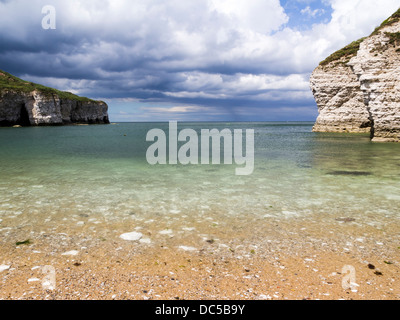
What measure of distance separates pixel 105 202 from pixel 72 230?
239cm

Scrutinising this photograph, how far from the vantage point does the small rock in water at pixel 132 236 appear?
567 cm

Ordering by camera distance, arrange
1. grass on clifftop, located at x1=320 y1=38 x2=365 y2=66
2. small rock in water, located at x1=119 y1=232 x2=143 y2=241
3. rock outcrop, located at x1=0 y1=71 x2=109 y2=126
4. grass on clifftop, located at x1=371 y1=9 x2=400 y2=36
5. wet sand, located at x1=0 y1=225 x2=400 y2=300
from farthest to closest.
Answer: rock outcrop, located at x1=0 y1=71 x2=109 y2=126 → grass on clifftop, located at x1=320 y1=38 x2=365 y2=66 → grass on clifftop, located at x1=371 y1=9 x2=400 y2=36 → small rock in water, located at x1=119 y1=232 x2=143 y2=241 → wet sand, located at x1=0 y1=225 x2=400 y2=300

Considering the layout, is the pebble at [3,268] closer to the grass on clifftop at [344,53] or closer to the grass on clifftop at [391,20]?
the grass on clifftop at [391,20]

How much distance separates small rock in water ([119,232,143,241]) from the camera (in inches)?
223

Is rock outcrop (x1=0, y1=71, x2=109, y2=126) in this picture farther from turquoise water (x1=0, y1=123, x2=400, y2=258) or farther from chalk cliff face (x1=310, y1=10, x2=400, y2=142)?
chalk cliff face (x1=310, y1=10, x2=400, y2=142)

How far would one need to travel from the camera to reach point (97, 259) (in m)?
4.74

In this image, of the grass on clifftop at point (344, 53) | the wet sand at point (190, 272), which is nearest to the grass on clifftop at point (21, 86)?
the grass on clifftop at point (344, 53)

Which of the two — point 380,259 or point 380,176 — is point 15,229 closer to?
point 380,259

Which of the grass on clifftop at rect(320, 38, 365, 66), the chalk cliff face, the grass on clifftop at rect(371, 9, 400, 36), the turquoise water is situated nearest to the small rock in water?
the turquoise water

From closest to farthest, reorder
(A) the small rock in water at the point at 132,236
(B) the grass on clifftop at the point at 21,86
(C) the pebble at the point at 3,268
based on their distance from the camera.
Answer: (C) the pebble at the point at 3,268, (A) the small rock in water at the point at 132,236, (B) the grass on clifftop at the point at 21,86

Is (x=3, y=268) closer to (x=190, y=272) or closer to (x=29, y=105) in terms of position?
(x=190, y=272)

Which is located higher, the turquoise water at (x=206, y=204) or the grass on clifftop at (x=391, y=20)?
the grass on clifftop at (x=391, y=20)

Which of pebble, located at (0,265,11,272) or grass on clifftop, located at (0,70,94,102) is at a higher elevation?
grass on clifftop, located at (0,70,94,102)
